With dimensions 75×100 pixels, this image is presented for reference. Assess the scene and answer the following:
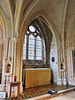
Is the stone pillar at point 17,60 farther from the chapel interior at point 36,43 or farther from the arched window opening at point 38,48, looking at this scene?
the arched window opening at point 38,48

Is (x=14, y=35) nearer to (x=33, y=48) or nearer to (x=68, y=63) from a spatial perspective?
(x=33, y=48)

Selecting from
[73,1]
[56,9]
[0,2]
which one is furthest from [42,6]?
[0,2]

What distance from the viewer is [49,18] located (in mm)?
7246

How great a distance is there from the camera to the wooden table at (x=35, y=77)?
252 inches

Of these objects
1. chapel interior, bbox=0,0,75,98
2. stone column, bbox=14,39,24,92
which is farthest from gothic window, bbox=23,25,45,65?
stone column, bbox=14,39,24,92

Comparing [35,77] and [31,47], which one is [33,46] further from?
[35,77]

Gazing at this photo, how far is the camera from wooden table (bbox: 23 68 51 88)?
6.41 meters

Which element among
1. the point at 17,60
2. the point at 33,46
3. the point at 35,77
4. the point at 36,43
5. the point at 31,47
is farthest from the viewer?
the point at 36,43

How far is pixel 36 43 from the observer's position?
8.70 metres

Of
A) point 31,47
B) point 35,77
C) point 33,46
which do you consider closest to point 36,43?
point 33,46

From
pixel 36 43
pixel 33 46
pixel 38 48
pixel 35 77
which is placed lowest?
pixel 35 77

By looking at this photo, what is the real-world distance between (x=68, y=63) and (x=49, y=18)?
3551 millimetres

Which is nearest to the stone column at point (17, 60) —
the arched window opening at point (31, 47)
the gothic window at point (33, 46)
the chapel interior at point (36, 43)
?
the chapel interior at point (36, 43)

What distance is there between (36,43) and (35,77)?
10.0 ft
